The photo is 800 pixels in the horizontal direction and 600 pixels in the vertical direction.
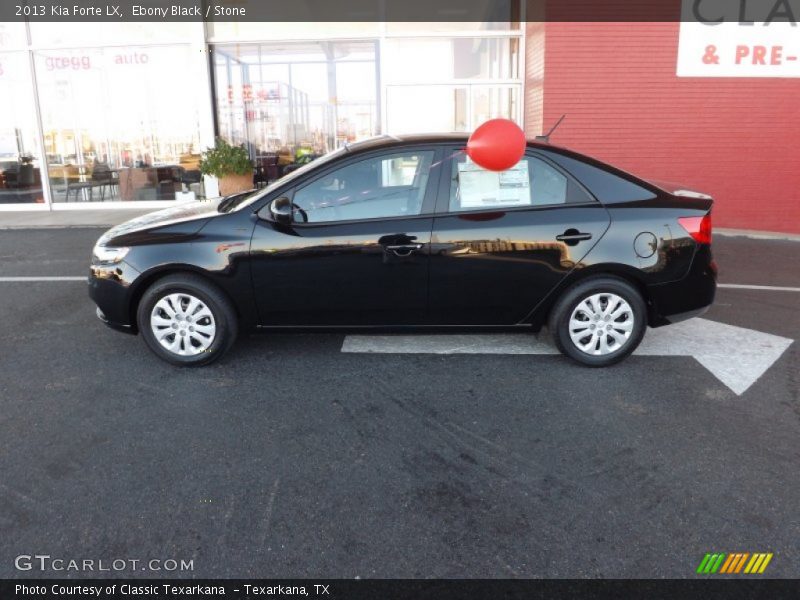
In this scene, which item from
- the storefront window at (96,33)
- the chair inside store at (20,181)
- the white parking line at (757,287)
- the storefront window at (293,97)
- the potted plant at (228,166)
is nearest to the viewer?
the white parking line at (757,287)

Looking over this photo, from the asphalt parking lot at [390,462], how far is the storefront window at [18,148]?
32.4 ft

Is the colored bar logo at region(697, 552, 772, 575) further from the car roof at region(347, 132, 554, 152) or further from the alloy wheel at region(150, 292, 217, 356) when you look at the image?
the alloy wheel at region(150, 292, 217, 356)

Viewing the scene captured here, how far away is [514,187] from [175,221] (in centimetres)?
235

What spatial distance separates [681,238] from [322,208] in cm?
243

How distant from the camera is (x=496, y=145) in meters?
4.34

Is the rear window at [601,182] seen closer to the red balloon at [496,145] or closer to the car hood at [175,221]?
the red balloon at [496,145]

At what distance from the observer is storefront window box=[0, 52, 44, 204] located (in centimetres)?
1337

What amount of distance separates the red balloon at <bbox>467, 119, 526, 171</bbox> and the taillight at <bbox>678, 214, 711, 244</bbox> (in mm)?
1213

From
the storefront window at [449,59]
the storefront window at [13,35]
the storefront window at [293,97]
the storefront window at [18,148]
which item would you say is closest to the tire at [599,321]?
the storefront window at [449,59]

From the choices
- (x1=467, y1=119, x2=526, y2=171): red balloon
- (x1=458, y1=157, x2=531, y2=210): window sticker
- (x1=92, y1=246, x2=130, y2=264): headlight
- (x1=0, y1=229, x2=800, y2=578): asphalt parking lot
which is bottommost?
(x1=0, y1=229, x2=800, y2=578): asphalt parking lot

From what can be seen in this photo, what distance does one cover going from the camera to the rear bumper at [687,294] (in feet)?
14.9

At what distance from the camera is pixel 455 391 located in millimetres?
4238

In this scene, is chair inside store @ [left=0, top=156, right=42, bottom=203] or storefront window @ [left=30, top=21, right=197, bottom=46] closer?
storefront window @ [left=30, top=21, right=197, bottom=46]

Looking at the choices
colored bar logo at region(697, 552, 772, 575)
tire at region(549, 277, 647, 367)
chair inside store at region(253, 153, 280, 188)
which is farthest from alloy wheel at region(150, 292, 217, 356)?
chair inside store at region(253, 153, 280, 188)
